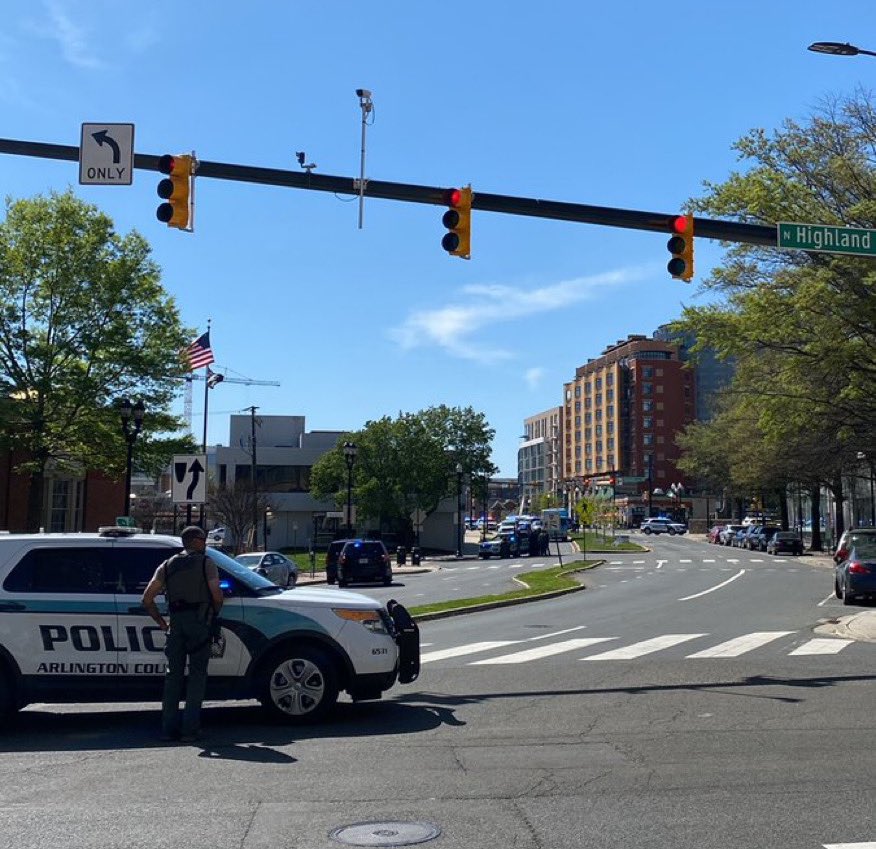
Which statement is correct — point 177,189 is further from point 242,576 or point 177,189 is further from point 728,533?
point 728,533

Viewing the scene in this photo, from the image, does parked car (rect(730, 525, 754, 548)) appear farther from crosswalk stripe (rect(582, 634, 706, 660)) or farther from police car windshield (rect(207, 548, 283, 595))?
police car windshield (rect(207, 548, 283, 595))

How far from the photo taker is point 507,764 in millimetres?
7914

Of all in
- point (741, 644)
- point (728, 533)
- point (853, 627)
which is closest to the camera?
point (741, 644)

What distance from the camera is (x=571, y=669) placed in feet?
43.9

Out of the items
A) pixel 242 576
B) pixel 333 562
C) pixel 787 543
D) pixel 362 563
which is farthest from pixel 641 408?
pixel 242 576

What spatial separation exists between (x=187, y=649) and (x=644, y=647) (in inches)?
350

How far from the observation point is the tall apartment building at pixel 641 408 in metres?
151

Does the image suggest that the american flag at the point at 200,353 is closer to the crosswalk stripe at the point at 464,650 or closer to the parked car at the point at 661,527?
the crosswalk stripe at the point at 464,650

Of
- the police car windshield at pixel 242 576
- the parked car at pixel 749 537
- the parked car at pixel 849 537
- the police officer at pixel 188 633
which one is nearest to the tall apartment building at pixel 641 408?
the parked car at pixel 749 537

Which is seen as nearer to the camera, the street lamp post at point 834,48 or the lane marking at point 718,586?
the street lamp post at point 834,48

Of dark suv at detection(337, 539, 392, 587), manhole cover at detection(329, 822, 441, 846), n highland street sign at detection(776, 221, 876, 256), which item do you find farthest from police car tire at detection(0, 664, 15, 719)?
dark suv at detection(337, 539, 392, 587)

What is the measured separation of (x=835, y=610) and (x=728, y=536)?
6218cm

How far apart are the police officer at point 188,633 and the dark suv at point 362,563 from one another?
103ft

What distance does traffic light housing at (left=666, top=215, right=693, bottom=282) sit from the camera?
14.9m
